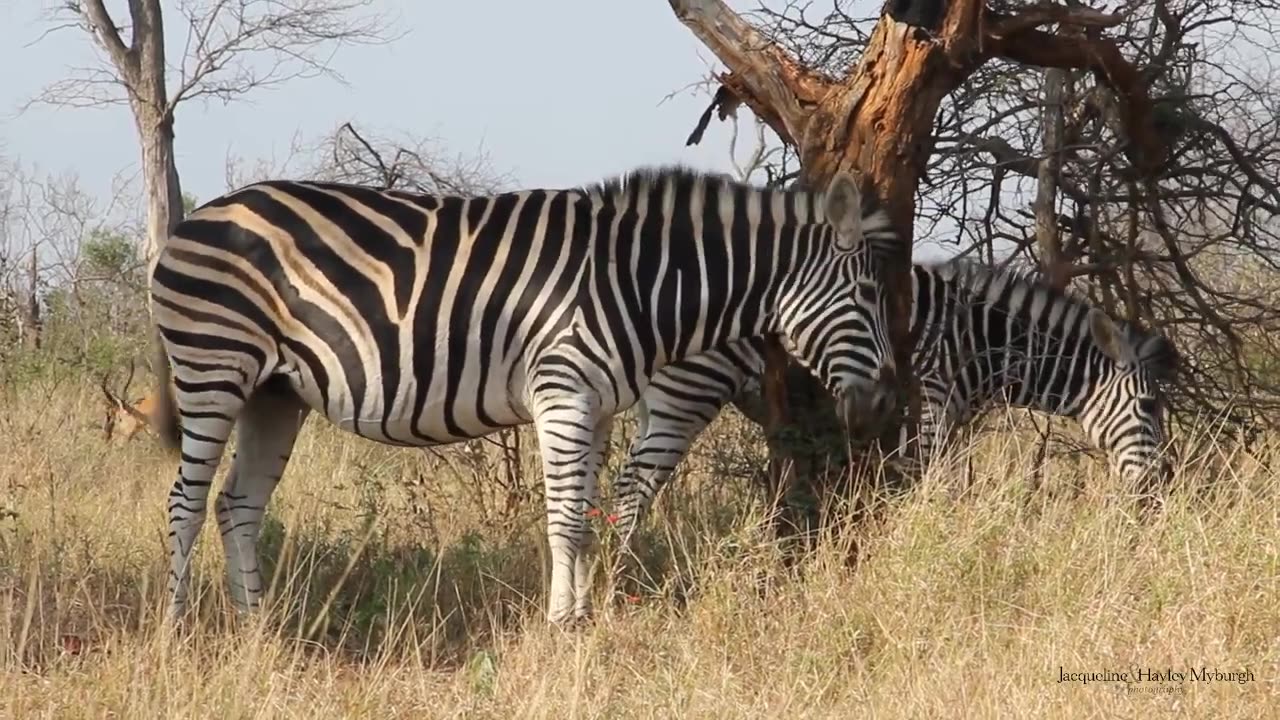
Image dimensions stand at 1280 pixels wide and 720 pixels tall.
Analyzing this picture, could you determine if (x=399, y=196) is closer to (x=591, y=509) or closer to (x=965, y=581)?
(x=591, y=509)

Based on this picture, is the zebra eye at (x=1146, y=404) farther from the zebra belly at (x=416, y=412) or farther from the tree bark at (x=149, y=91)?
the tree bark at (x=149, y=91)

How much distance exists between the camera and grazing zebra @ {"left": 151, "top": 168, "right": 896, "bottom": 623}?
5855mm

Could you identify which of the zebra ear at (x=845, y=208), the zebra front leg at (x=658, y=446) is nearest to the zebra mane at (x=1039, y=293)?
the zebra front leg at (x=658, y=446)

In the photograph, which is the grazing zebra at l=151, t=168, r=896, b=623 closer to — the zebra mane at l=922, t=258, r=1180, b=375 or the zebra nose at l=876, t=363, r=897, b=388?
the zebra nose at l=876, t=363, r=897, b=388

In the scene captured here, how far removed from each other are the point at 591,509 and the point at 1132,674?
2167 millimetres

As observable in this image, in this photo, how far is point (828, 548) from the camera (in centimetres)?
584

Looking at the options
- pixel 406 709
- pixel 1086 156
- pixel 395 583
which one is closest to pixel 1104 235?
pixel 1086 156

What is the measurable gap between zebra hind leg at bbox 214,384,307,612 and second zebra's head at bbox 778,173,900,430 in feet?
6.98

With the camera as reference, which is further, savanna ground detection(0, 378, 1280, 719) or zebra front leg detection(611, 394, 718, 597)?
zebra front leg detection(611, 394, 718, 597)

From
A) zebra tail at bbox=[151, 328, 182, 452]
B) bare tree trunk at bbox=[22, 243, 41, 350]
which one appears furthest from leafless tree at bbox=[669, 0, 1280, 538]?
bare tree trunk at bbox=[22, 243, 41, 350]

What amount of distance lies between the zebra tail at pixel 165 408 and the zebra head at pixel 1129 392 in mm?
4378

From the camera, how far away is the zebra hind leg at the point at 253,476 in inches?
244

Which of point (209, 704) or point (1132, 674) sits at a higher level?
point (1132, 674)

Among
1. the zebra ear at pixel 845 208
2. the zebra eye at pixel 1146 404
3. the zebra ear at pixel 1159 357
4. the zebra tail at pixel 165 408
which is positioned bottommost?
the zebra tail at pixel 165 408
